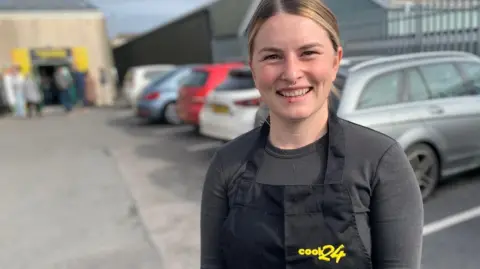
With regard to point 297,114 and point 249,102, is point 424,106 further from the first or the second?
point 297,114

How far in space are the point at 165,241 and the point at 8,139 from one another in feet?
30.2

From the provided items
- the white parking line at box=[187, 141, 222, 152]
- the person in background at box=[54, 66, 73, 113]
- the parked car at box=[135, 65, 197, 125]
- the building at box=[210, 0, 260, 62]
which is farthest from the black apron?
the person in background at box=[54, 66, 73, 113]

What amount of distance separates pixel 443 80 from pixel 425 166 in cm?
100

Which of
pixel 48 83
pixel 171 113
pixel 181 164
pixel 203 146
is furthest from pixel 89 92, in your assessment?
pixel 181 164

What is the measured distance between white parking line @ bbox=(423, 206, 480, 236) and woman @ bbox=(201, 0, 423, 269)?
3001 millimetres

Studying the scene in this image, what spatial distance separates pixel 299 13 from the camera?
1160mm

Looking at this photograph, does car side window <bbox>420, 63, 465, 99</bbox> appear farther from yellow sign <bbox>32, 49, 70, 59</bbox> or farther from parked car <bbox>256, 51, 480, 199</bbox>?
yellow sign <bbox>32, 49, 70, 59</bbox>

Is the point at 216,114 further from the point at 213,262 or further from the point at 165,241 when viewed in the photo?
the point at 213,262

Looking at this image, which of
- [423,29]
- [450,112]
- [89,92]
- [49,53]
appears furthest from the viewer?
[49,53]

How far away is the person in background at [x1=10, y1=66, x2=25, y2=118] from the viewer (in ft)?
53.1

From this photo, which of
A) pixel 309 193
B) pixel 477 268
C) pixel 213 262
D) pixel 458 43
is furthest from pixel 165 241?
pixel 458 43

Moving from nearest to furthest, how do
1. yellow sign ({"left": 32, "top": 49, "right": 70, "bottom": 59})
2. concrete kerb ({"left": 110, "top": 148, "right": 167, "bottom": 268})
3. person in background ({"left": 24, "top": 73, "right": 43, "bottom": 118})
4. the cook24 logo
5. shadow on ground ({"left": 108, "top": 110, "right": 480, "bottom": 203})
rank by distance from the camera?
the cook24 logo < concrete kerb ({"left": 110, "top": 148, "right": 167, "bottom": 268}) < shadow on ground ({"left": 108, "top": 110, "right": 480, "bottom": 203}) < person in background ({"left": 24, "top": 73, "right": 43, "bottom": 118}) < yellow sign ({"left": 32, "top": 49, "right": 70, "bottom": 59})

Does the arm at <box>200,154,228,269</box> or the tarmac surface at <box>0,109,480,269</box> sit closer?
the arm at <box>200,154,228,269</box>

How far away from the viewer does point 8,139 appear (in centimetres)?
1154
